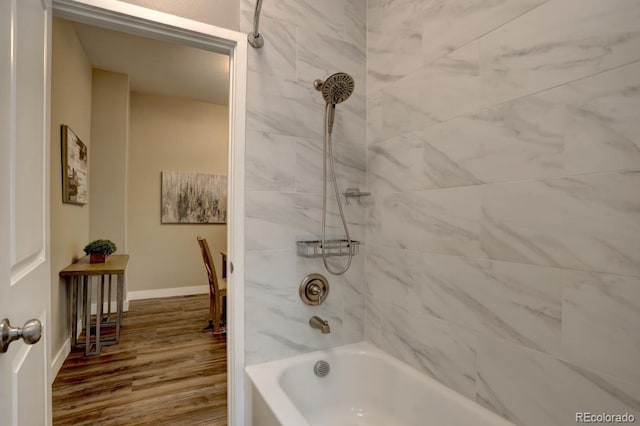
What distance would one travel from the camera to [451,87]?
134 cm

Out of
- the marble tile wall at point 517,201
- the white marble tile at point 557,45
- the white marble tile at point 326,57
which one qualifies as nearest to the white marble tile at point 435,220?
the marble tile wall at point 517,201

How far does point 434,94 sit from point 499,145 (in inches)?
16.4

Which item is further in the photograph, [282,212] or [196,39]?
[282,212]

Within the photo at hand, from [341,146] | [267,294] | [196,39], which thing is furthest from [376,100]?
[267,294]

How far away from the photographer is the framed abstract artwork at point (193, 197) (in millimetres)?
4547

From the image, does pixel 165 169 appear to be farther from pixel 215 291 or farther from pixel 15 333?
pixel 15 333

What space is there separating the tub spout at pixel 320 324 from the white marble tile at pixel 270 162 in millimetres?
698

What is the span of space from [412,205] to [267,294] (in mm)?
852

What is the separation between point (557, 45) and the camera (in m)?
1.00

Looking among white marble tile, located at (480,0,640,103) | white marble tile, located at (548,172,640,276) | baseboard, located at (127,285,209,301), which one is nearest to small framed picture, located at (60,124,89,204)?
baseboard, located at (127,285,209,301)

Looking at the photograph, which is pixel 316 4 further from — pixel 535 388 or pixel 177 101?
pixel 177 101

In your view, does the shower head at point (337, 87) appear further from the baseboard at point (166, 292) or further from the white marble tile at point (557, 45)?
the baseboard at point (166, 292)

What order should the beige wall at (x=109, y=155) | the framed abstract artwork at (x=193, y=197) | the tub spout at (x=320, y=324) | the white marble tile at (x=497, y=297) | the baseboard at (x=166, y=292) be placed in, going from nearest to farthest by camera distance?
1. the white marble tile at (x=497, y=297)
2. the tub spout at (x=320, y=324)
3. the beige wall at (x=109, y=155)
4. the baseboard at (x=166, y=292)
5. the framed abstract artwork at (x=193, y=197)

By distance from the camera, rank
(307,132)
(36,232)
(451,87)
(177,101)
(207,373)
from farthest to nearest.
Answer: (177,101) → (207,373) → (307,132) → (451,87) → (36,232)
